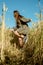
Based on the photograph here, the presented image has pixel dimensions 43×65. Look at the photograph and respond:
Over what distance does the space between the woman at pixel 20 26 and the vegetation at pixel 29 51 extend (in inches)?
8.8

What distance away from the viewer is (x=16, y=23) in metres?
8.47

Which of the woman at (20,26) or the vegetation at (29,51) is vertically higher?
the woman at (20,26)

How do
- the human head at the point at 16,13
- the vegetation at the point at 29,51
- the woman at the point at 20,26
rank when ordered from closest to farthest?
the vegetation at the point at 29,51 < the woman at the point at 20,26 < the human head at the point at 16,13

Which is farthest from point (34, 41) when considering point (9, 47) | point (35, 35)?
point (9, 47)

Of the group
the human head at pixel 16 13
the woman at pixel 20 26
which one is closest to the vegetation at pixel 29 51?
the woman at pixel 20 26

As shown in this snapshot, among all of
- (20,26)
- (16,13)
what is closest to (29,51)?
(20,26)

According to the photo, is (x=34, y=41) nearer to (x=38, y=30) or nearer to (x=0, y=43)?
(x=38, y=30)

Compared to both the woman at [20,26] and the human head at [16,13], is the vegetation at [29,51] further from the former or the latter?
the human head at [16,13]

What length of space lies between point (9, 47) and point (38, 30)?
1.01m

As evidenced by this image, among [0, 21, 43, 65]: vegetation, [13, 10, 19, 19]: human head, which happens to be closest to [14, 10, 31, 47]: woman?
[13, 10, 19, 19]: human head

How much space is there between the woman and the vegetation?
0.22 metres

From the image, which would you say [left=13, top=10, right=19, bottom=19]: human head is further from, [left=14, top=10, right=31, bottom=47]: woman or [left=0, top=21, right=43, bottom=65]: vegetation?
[left=0, top=21, right=43, bottom=65]: vegetation

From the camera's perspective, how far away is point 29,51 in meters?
→ 8.00

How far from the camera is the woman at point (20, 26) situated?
327 inches
